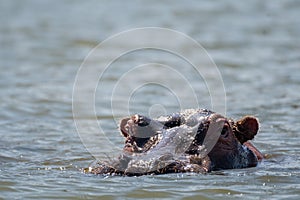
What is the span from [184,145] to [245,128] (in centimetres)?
87

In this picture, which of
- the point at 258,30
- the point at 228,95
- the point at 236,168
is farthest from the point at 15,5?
the point at 236,168

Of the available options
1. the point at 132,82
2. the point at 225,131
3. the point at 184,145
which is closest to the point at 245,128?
the point at 225,131

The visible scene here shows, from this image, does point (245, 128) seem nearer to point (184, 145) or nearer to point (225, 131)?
point (225, 131)

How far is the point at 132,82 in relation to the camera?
14617 millimetres

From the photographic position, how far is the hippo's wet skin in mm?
6535

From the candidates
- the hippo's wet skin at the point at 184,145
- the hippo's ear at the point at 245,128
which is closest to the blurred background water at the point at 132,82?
the hippo's wet skin at the point at 184,145

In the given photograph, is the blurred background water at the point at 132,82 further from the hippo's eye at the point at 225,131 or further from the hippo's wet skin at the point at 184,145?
the hippo's eye at the point at 225,131

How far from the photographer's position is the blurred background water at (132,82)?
22.5 feet

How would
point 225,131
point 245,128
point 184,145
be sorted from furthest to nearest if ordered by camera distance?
point 245,128
point 225,131
point 184,145

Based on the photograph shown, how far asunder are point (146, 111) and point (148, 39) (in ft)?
24.2

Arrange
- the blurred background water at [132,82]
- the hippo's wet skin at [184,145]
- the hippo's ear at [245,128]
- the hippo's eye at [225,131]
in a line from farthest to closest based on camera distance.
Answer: the hippo's ear at [245,128] → the hippo's eye at [225,131] → the blurred background water at [132,82] → the hippo's wet skin at [184,145]

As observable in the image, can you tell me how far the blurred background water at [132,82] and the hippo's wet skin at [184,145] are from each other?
129mm

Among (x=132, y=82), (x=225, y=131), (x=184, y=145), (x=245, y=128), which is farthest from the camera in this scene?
(x=132, y=82)

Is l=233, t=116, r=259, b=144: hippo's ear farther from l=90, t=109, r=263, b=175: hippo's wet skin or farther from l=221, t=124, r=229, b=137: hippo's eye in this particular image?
l=221, t=124, r=229, b=137: hippo's eye
